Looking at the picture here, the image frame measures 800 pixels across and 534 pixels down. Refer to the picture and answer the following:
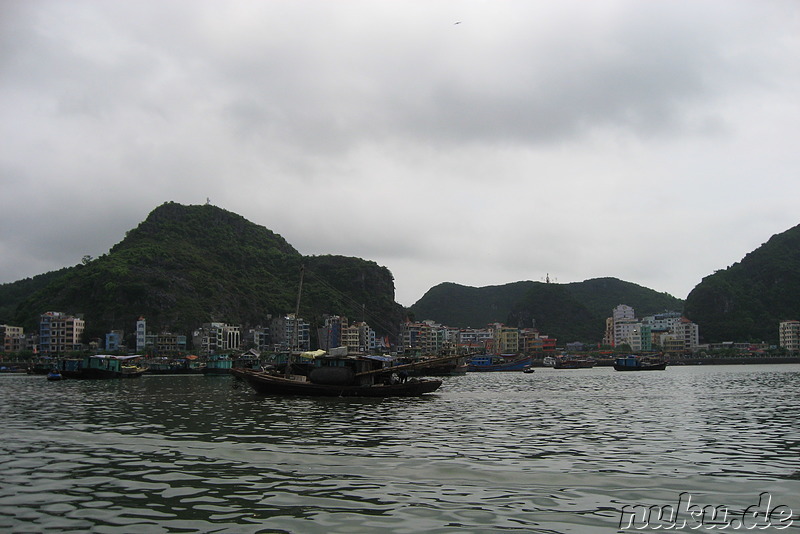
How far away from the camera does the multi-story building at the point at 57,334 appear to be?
168 m

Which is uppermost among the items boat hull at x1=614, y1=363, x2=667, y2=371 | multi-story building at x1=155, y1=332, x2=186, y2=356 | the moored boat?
multi-story building at x1=155, y1=332, x2=186, y2=356

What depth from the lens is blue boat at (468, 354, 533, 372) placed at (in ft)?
454

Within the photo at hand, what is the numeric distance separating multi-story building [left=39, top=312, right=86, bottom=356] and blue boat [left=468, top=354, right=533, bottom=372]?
104m

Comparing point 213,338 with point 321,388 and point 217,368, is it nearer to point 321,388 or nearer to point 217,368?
point 217,368

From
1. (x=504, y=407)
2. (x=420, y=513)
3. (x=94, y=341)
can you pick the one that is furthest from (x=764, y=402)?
(x=94, y=341)

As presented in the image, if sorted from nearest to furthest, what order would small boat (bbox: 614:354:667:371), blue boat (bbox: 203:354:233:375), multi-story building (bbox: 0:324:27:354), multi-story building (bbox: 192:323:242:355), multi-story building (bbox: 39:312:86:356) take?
blue boat (bbox: 203:354:233:375) → small boat (bbox: 614:354:667:371) → multi-story building (bbox: 39:312:86:356) → multi-story building (bbox: 0:324:27:354) → multi-story building (bbox: 192:323:242:355)

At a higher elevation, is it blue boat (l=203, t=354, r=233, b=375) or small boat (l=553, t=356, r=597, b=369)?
blue boat (l=203, t=354, r=233, b=375)

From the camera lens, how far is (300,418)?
30.8 metres

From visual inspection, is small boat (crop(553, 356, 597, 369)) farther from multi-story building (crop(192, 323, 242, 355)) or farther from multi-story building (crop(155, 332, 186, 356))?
multi-story building (crop(155, 332, 186, 356))

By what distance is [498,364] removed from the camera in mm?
143500

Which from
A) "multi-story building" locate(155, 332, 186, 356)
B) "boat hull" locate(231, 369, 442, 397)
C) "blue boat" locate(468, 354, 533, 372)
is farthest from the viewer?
"multi-story building" locate(155, 332, 186, 356)

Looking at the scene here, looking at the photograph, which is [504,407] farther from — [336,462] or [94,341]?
[94,341]

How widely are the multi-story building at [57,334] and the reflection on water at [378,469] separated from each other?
154 metres

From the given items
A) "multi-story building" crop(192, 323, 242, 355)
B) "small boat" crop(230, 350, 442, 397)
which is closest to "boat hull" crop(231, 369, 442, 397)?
"small boat" crop(230, 350, 442, 397)
